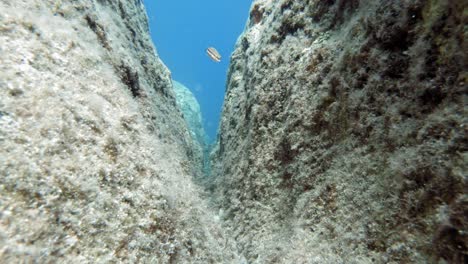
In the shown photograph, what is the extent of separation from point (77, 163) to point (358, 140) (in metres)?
2.77

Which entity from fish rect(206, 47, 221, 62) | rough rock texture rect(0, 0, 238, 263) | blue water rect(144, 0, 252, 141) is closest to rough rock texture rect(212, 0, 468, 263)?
rough rock texture rect(0, 0, 238, 263)

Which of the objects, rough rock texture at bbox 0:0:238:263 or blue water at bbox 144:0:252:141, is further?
blue water at bbox 144:0:252:141

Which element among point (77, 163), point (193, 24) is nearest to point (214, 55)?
point (77, 163)

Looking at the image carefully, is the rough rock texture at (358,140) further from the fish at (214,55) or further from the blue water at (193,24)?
the blue water at (193,24)

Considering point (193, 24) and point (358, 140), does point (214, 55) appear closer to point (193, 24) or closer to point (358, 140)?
point (358, 140)

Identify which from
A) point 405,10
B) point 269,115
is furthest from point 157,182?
point 405,10

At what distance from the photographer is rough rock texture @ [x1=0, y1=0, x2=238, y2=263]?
180cm

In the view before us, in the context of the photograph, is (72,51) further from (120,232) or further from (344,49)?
(344,49)

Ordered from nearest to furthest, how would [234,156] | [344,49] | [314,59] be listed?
[344,49]
[314,59]
[234,156]

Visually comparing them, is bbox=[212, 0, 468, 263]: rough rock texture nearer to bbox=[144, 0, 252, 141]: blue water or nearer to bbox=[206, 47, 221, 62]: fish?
bbox=[206, 47, 221, 62]: fish

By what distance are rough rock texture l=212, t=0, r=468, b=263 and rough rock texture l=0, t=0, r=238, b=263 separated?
121cm

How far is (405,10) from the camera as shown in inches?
105

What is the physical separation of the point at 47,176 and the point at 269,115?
127 inches

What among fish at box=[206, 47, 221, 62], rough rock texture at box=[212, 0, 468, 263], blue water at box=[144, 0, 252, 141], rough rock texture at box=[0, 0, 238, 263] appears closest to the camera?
rough rock texture at box=[0, 0, 238, 263]
